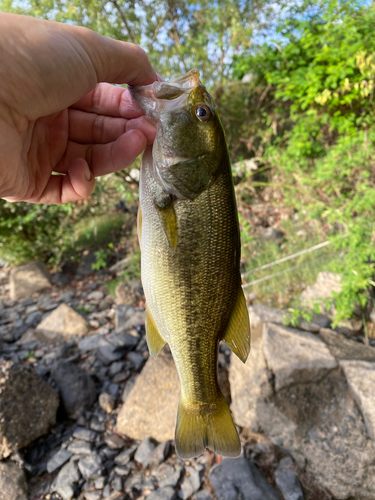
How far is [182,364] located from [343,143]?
208 inches

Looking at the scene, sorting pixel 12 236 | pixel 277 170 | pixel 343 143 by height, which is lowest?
pixel 12 236

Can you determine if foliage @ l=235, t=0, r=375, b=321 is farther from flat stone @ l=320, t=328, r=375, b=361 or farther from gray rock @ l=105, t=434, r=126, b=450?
gray rock @ l=105, t=434, r=126, b=450

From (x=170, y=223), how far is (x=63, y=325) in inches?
174

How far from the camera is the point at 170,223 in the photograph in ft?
4.99

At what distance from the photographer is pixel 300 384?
3074mm

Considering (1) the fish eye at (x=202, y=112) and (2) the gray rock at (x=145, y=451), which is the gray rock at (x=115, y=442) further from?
(1) the fish eye at (x=202, y=112)

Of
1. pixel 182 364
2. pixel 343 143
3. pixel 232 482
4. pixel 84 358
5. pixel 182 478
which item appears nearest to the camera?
pixel 182 364

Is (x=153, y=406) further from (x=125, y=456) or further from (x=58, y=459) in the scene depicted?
(x=58, y=459)

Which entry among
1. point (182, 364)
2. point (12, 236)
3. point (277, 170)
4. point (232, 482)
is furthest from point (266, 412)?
point (12, 236)

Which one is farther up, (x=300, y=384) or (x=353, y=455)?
(x=300, y=384)

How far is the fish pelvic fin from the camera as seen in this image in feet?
5.50

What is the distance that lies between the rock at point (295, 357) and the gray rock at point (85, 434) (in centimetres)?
204

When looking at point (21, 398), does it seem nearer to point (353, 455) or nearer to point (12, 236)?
point (353, 455)

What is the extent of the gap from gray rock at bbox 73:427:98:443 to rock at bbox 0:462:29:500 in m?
0.58
